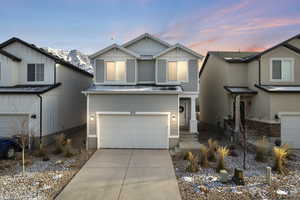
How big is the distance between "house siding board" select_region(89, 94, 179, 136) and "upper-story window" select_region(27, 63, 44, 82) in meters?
5.10

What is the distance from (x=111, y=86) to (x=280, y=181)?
10.8 m

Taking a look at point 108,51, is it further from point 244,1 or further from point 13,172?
point 244,1

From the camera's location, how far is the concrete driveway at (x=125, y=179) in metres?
5.96

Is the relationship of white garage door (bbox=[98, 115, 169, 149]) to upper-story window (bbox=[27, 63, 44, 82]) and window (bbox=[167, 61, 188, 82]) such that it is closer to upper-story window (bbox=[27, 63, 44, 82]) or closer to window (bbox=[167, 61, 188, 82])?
window (bbox=[167, 61, 188, 82])

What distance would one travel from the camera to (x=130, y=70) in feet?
45.3

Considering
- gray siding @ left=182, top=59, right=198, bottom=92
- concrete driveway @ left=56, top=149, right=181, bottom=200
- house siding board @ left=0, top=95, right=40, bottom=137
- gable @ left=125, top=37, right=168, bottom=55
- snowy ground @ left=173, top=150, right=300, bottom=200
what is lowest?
concrete driveway @ left=56, top=149, right=181, bottom=200

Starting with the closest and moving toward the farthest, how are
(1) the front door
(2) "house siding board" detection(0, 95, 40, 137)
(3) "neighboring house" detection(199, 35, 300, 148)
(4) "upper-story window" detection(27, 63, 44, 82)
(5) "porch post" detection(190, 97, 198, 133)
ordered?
(2) "house siding board" detection(0, 95, 40, 137) < (3) "neighboring house" detection(199, 35, 300, 148) < (5) "porch post" detection(190, 97, 198, 133) < (4) "upper-story window" detection(27, 63, 44, 82) < (1) the front door

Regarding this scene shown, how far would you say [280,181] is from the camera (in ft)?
22.6

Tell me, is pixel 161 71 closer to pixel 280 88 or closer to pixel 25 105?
pixel 280 88

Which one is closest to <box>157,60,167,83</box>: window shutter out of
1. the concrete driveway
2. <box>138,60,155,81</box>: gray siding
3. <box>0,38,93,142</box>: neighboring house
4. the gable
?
<box>138,60,155,81</box>: gray siding

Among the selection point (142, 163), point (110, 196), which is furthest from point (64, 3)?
point (110, 196)

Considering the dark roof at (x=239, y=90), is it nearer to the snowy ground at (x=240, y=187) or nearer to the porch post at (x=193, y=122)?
the porch post at (x=193, y=122)

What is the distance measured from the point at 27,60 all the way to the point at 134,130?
982 centimetres

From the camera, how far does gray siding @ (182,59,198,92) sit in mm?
13445
